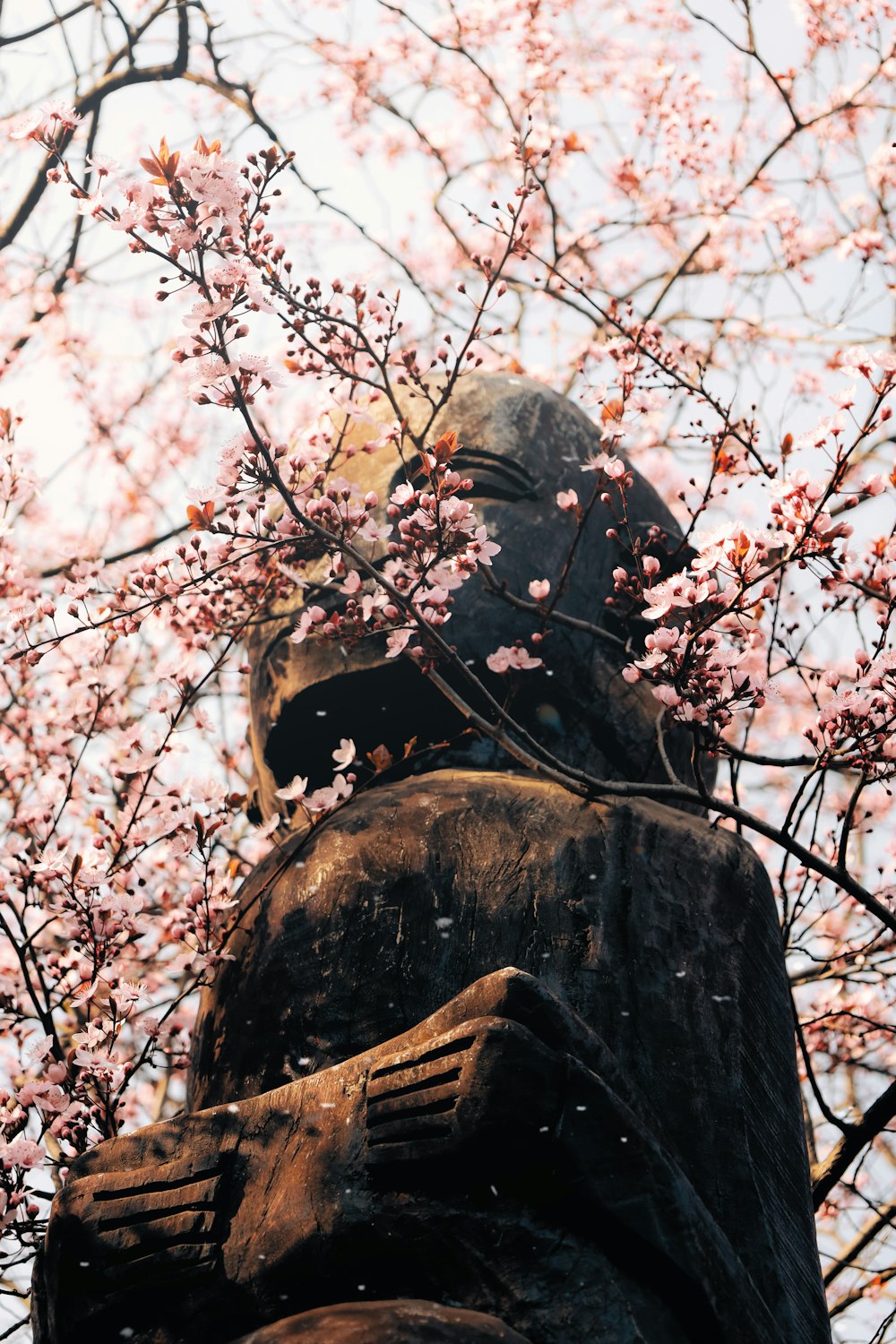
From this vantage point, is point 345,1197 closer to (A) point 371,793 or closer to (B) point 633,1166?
(B) point 633,1166

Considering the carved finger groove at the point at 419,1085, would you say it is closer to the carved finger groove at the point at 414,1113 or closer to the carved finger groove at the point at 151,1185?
the carved finger groove at the point at 414,1113

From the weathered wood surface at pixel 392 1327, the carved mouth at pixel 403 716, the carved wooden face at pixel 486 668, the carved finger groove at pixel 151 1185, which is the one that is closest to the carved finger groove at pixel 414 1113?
the weathered wood surface at pixel 392 1327

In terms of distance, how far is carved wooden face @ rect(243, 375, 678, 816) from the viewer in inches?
177

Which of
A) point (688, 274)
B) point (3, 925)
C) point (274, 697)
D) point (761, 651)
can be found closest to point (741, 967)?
point (274, 697)

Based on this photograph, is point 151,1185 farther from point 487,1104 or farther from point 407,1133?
point 487,1104

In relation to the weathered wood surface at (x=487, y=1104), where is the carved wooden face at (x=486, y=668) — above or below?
above

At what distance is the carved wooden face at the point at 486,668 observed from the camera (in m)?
4.48

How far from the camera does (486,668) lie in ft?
14.6

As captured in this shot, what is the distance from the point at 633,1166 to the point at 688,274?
6887 mm

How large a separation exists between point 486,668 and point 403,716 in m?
0.38

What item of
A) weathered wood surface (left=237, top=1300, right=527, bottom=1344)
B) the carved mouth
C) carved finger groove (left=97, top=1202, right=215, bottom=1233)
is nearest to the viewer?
weathered wood surface (left=237, top=1300, right=527, bottom=1344)

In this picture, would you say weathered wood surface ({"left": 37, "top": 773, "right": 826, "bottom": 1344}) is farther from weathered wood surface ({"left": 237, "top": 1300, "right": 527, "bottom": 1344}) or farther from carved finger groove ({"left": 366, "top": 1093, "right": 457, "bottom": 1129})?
weathered wood surface ({"left": 237, "top": 1300, "right": 527, "bottom": 1344})

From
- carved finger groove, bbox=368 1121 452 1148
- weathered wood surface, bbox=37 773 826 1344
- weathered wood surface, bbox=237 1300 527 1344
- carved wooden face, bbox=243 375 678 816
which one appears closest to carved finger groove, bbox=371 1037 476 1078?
weathered wood surface, bbox=37 773 826 1344

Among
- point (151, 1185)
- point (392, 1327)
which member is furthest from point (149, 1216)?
point (392, 1327)
